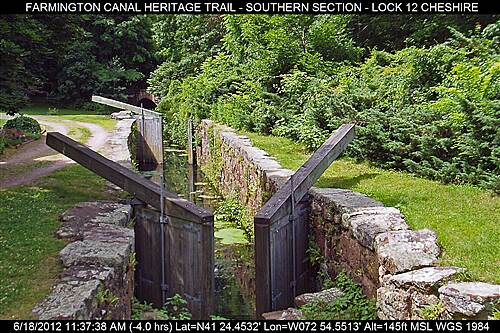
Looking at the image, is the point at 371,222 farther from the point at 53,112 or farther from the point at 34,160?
the point at 53,112

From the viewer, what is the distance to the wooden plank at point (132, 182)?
796 cm

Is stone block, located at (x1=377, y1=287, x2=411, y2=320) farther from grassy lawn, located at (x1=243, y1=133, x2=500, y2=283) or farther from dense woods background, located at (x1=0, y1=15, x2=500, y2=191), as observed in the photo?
dense woods background, located at (x1=0, y1=15, x2=500, y2=191)

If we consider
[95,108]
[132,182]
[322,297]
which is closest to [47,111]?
[95,108]

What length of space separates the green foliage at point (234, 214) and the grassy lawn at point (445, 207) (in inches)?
72.5

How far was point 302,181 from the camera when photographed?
27.3 feet

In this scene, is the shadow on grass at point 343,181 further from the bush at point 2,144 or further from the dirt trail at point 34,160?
the bush at point 2,144

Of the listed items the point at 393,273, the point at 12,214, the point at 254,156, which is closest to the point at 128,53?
the point at 254,156

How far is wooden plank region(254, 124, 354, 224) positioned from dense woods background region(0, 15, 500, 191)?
3.28 ft

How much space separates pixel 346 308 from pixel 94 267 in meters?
2.80

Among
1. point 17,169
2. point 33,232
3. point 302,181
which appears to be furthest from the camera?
point 17,169

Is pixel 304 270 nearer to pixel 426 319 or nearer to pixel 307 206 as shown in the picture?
pixel 307 206

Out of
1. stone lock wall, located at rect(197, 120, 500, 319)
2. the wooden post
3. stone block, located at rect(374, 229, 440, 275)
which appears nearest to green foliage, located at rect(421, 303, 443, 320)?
stone lock wall, located at rect(197, 120, 500, 319)

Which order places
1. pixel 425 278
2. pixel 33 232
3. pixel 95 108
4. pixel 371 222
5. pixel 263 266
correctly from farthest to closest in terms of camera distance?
pixel 95 108
pixel 263 266
pixel 33 232
pixel 371 222
pixel 425 278

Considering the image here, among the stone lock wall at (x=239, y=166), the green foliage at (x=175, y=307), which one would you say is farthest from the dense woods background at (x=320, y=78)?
the green foliage at (x=175, y=307)
